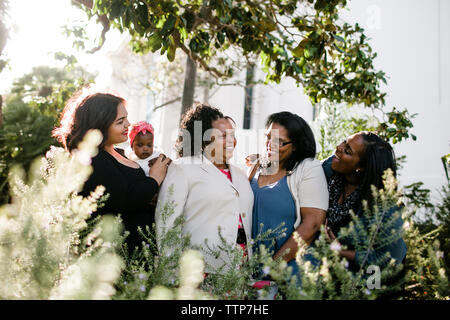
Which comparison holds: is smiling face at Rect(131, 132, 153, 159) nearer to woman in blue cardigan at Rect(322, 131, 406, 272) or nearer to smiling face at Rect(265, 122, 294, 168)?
smiling face at Rect(265, 122, 294, 168)

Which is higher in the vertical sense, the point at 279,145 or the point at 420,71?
the point at 420,71

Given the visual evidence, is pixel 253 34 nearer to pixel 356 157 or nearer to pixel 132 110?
pixel 356 157

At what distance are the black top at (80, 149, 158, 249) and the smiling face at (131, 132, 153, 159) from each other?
866mm

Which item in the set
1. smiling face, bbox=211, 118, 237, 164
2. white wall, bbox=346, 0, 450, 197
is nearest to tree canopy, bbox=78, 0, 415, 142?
smiling face, bbox=211, 118, 237, 164

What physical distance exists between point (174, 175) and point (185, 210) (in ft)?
0.93

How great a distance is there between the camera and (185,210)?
2.84 metres

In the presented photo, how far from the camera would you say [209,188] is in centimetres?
282

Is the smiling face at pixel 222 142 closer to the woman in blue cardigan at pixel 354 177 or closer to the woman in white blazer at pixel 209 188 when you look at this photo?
the woman in white blazer at pixel 209 188

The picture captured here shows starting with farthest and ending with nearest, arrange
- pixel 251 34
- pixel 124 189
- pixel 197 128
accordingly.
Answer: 1. pixel 251 34
2. pixel 197 128
3. pixel 124 189

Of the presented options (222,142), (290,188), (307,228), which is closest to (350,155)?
(290,188)

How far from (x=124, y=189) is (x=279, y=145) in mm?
1247

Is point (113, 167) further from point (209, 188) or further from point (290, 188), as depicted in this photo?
point (290, 188)
